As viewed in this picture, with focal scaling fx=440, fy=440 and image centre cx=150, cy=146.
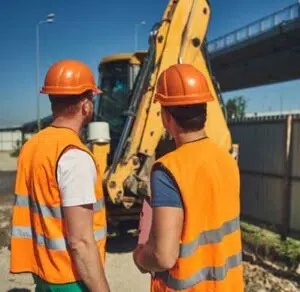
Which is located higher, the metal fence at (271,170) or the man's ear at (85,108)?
the man's ear at (85,108)

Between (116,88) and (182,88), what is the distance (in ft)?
22.5

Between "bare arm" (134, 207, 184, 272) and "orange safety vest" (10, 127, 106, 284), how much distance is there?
0.48m

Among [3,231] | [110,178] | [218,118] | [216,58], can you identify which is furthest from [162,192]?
[216,58]

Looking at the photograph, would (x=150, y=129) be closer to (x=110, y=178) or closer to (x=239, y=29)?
(x=110, y=178)

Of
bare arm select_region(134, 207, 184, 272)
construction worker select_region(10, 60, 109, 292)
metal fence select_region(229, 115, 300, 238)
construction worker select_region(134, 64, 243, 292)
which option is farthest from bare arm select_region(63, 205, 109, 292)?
metal fence select_region(229, 115, 300, 238)

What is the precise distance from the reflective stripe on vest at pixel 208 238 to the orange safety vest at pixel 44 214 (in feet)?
1.87

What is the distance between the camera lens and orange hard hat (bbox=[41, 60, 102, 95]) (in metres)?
2.41

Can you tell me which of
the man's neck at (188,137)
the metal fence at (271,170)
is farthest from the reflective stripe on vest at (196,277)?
the metal fence at (271,170)

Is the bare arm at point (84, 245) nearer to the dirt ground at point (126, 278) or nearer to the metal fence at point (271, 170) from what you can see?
the dirt ground at point (126, 278)

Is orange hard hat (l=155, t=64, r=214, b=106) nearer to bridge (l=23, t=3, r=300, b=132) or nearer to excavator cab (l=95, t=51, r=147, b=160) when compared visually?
excavator cab (l=95, t=51, r=147, b=160)

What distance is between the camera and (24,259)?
2.44 meters

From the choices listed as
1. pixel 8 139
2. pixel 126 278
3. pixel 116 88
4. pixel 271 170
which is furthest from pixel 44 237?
pixel 8 139

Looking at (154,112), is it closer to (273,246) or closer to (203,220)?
(273,246)

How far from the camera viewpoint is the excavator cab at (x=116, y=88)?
8.48m
